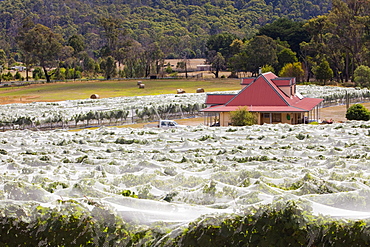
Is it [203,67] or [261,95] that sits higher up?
[203,67]

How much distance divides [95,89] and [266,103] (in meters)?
60.1

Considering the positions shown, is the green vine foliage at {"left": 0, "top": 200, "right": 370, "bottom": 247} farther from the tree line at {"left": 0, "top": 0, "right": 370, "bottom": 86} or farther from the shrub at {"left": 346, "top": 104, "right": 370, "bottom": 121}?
the tree line at {"left": 0, "top": 0, "right": 370, "bottom": 86}

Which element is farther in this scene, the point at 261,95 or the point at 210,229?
the point at 261,95

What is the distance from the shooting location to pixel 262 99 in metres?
47.3

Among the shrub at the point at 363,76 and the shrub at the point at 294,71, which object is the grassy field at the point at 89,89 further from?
the shrub at the point at 363,76

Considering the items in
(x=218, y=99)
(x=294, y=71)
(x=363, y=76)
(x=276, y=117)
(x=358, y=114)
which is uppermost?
(x=294, y=71)

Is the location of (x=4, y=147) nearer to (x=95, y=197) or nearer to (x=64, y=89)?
(x=95, y=197)

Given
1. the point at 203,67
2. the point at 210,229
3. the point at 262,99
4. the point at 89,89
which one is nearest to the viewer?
the point at 210,229

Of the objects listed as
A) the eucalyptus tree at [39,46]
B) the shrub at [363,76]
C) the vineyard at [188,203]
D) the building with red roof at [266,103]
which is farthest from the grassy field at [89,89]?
the vineyard at [188,203]

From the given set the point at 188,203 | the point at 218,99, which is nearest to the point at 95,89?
the point at 218,99

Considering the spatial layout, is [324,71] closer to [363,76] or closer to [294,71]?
[294,71]

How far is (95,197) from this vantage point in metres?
10.7

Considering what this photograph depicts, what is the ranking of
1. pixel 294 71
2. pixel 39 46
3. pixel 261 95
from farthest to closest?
pixel 39 46 < pixel 294 71 < pixel 261 95

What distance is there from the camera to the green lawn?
9031 cm
